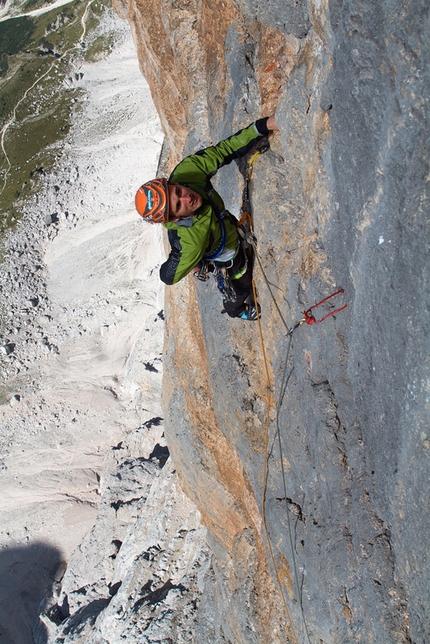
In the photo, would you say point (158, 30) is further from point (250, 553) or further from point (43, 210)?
point (43, 210)

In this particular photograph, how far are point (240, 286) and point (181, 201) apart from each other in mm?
1511

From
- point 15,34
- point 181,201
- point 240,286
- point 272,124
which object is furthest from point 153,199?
point 15,34

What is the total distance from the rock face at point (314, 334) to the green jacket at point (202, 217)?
0.32 meters

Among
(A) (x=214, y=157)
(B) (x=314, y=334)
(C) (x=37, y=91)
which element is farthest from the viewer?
(C) (x=37, y=91)

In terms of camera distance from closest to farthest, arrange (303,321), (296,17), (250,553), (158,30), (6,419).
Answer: (296,17), (303,321), (250,553), (158,30), (6,419)

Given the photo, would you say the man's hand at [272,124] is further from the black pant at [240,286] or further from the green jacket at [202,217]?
the black pant at [240,286]

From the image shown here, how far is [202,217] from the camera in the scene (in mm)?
4969

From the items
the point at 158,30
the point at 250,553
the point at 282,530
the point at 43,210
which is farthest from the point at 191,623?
the point at 43,210

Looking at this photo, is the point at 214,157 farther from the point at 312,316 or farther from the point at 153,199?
the point at 312,316

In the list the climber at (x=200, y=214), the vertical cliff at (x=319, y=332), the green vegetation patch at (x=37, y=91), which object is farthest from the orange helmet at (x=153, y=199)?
the green vegetation patch at (x=37, y=91)

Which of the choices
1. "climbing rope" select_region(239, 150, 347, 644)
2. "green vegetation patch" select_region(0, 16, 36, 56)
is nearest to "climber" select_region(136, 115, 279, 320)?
"climbing rope" select_region(239, 150, 347, 644)

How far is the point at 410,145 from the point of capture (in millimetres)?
2951

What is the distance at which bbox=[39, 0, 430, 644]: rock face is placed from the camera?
3.24 m

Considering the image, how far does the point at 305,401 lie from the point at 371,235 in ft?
6.64
